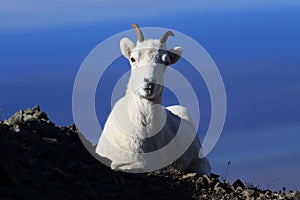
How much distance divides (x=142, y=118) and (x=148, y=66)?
142 centimetres

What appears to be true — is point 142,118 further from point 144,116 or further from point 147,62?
point 147,62

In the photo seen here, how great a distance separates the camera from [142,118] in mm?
19438

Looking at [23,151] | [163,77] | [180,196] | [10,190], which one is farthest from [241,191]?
[10,190]

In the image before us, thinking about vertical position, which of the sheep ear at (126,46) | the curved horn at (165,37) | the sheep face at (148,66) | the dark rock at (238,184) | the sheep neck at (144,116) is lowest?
the dark rock at (238,184)

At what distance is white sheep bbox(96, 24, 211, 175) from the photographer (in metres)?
18.7

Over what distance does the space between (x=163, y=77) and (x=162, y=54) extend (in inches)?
23.6

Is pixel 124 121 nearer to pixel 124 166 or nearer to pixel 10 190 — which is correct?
pixel 124 166

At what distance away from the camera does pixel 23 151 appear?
16141 mm

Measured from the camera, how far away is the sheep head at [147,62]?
1852cm

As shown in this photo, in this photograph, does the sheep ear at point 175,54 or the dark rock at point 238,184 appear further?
the sheep ear at point 175,54

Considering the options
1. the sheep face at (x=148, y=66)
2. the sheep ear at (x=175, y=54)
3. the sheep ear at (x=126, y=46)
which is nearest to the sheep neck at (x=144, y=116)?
the sheep face at (x=148, y=66)

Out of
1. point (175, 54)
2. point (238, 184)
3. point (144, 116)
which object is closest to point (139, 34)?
point (175, 54)

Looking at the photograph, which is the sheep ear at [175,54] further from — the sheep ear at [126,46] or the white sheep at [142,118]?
the sheep ear at [126,46]

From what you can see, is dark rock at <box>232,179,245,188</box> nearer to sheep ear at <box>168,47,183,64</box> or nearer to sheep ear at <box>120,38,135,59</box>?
sheep ear at <box>168,47,183,64</box>
